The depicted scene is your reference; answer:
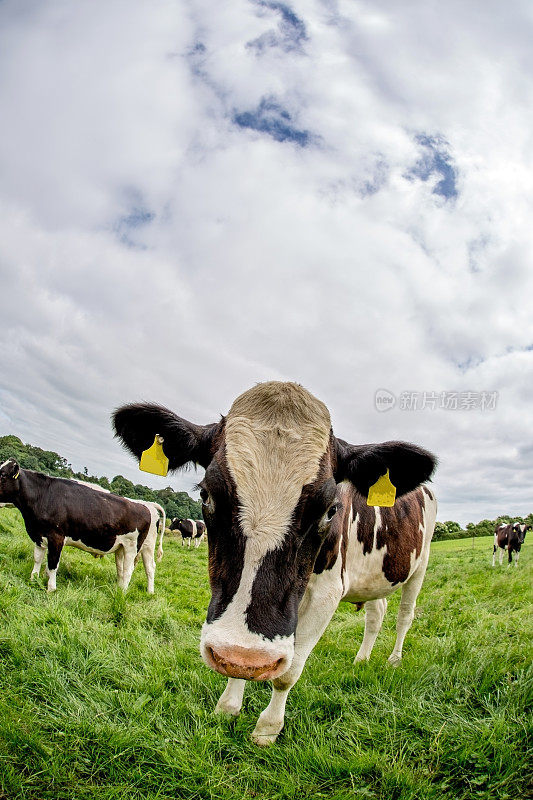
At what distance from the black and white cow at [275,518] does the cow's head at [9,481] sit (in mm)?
6799

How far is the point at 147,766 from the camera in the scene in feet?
9.00

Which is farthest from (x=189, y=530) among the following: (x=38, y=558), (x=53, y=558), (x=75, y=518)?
(x=53, y=558)

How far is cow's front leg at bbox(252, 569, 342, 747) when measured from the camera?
3.06 m

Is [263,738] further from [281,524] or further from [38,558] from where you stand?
[38,558]

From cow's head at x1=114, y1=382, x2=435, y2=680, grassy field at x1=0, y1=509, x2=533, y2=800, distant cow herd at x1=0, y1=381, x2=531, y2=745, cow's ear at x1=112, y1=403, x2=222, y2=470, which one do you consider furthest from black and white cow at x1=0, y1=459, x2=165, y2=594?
cow's head at x1=114, y1=382, x2=435, y2=680

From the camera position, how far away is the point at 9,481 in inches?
364

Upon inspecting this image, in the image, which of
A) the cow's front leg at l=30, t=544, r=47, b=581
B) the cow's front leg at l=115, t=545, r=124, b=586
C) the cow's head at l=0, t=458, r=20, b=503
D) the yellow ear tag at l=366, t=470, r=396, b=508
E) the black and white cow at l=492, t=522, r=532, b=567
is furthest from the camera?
the black and white cow at l=492, t=522, r=532, b=567

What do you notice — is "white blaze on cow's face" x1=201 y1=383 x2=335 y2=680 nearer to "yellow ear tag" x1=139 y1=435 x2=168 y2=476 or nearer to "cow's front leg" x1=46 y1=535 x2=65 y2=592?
"yellow ear tag" x1=139 y1=435 x2=168 y2=476

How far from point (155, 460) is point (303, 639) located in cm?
180

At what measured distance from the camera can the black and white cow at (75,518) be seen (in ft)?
29.5

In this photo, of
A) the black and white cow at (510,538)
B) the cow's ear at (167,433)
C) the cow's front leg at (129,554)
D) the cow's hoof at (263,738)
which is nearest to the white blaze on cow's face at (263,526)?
the cow's ear at (167,433)

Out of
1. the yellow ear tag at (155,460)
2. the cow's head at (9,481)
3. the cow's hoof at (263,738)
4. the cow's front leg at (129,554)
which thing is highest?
the yellow ear tag at (155,460)

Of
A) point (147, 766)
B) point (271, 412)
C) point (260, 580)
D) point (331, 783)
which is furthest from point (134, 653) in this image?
point (271, 412)

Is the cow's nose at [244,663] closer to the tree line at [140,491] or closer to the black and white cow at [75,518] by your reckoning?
the black and white cow at [75,518]
